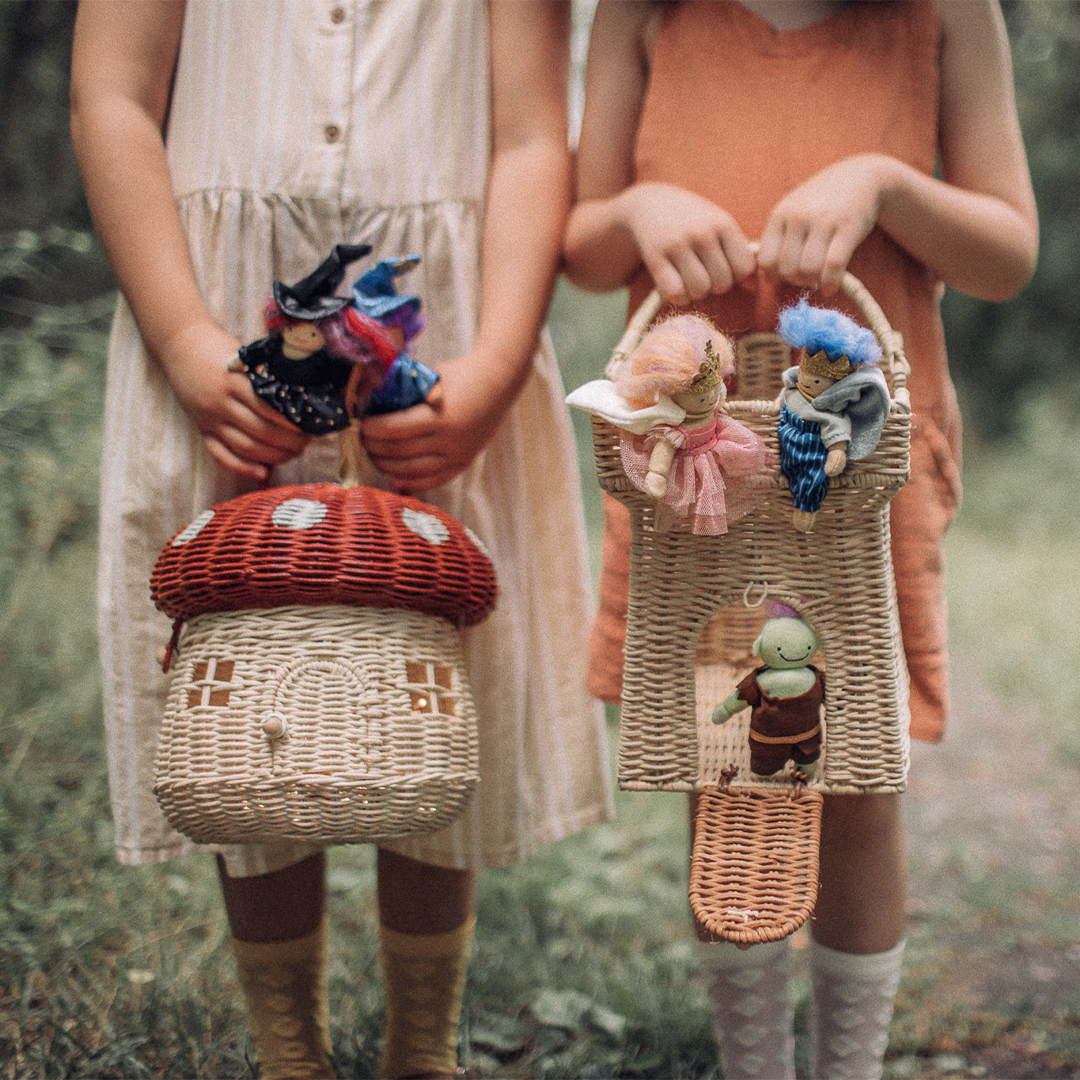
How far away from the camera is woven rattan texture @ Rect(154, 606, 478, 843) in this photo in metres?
1.07

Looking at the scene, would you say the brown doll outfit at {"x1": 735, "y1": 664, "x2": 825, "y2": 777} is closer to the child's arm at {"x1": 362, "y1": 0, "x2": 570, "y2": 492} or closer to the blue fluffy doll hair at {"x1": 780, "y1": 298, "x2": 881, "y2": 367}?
the blue fluffy doll hair at {"x1": 780, "y1": 298, "x2": 881, "y2": 367}

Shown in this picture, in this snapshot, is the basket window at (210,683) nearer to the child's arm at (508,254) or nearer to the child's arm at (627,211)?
the child's arm at (508,254)

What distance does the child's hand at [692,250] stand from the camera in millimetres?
1214

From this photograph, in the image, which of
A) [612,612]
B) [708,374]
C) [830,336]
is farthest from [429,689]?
[830,336]

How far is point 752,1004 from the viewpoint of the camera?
136cm

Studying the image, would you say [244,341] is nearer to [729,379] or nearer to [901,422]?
[729,379]

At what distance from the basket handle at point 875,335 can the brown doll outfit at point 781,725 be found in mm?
314

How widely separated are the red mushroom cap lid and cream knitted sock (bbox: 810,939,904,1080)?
0.70m

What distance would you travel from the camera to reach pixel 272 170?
4.46ft

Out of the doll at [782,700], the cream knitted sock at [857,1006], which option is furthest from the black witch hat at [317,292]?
the cream knitted sock at [857,1006]

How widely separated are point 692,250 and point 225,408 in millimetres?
576

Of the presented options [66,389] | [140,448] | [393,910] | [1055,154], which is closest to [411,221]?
[140,448]

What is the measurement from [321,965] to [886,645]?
94 centimetres

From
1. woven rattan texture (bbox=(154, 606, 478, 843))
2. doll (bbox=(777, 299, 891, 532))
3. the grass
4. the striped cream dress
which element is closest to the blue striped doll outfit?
doll (bbox=(777, 299, 891, 532))
